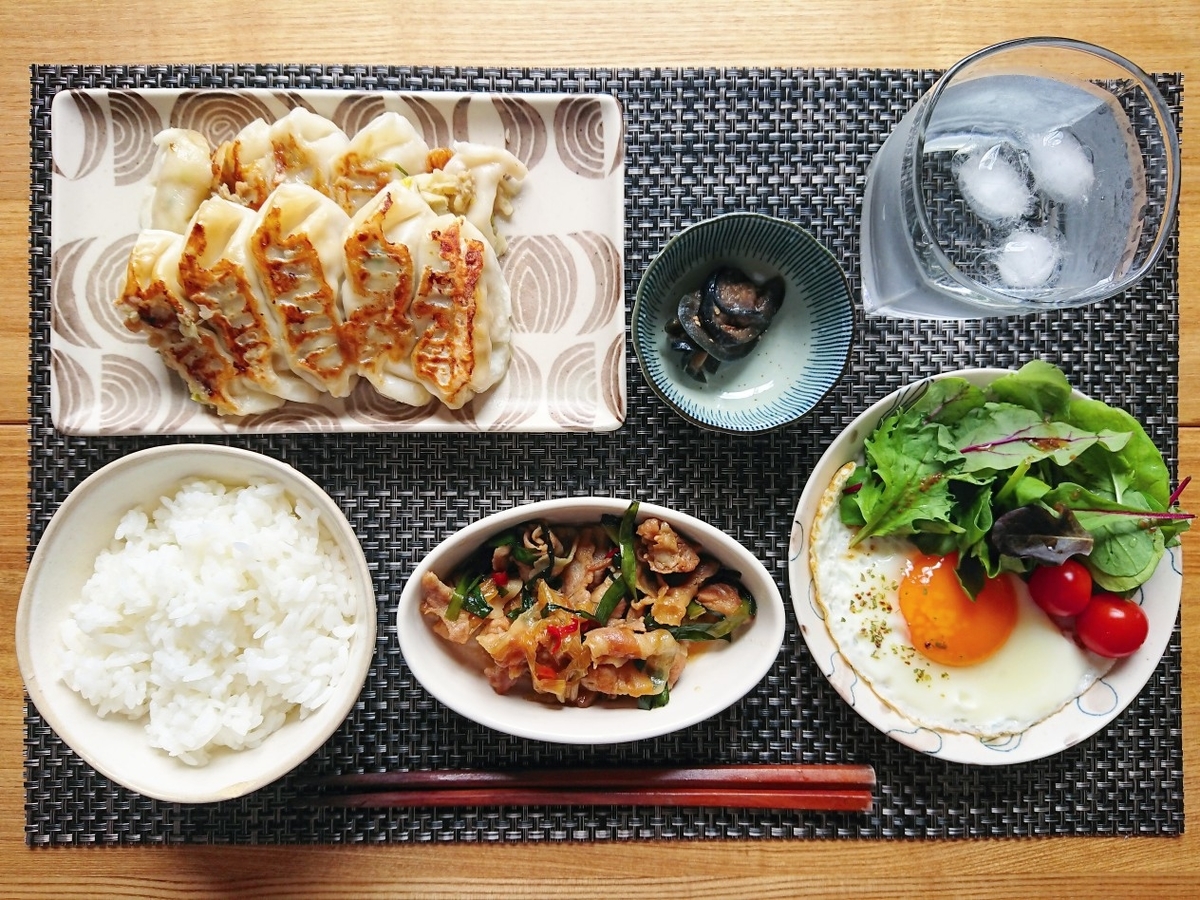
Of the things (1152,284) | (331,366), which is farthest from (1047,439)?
(331,366)

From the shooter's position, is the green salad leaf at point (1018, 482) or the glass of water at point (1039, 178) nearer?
the glass of water at point (1039, 178)

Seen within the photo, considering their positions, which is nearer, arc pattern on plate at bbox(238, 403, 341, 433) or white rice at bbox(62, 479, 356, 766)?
white rice at bbox(62, 479, 356, 766)

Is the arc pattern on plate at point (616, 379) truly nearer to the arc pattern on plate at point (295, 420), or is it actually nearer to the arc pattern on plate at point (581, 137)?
the arc pattern on plate at point (581, 137)

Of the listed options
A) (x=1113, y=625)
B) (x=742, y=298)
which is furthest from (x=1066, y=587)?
(x=742, y=298)

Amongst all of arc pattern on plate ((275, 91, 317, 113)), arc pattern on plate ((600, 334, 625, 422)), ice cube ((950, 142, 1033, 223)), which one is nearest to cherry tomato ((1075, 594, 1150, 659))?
ice cube ((950, 142, 1033, 223))

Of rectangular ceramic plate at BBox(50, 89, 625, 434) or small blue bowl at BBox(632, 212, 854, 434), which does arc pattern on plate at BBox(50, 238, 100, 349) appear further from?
small blue bowl at BBox(632, 212, 854, 434)

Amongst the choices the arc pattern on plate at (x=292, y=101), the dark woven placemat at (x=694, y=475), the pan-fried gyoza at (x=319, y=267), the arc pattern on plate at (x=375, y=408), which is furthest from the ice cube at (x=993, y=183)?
the arc pattern on plate at (x=292, y=101)
